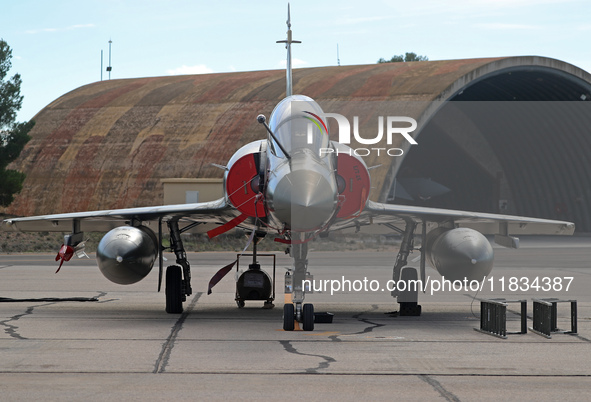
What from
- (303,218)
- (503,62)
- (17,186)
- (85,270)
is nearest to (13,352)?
(303,218)

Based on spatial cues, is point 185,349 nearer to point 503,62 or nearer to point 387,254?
point 387,254

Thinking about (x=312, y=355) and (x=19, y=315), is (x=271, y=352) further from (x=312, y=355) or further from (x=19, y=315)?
(x=19, y=315)

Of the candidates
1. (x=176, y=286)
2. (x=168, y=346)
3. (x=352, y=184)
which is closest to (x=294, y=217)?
(x=352, y=184)

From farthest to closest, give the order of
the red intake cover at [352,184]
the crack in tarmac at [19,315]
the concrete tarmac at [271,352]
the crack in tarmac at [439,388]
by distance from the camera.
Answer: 1. the red intake cover at [352,184]
2. the crack in tarmac at [19,315]
3. the concrete tarmac at [271,352]
4. the crack in tarmac at [439,388]

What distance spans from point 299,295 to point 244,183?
5.94 feet

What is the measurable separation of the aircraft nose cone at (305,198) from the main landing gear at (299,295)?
1220mm

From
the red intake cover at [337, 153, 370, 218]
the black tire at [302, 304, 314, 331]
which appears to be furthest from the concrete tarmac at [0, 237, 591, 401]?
the red intake cover at [337, 153, 370, 218]

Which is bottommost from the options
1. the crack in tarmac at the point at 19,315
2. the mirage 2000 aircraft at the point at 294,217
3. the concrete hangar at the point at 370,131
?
the crack in tarmac at the point at 19,315

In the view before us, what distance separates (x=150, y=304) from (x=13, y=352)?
5.96 m

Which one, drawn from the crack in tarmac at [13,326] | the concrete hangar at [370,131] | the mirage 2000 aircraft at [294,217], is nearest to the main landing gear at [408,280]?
the mirage 2000 aircraft at [294,217]

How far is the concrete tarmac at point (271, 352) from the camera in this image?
6.68m

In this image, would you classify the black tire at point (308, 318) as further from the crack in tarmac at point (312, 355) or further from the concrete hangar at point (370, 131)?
the concrete hangar at point (370, 131)

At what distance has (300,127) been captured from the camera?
9.68 metres

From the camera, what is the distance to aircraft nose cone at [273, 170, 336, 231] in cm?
892
